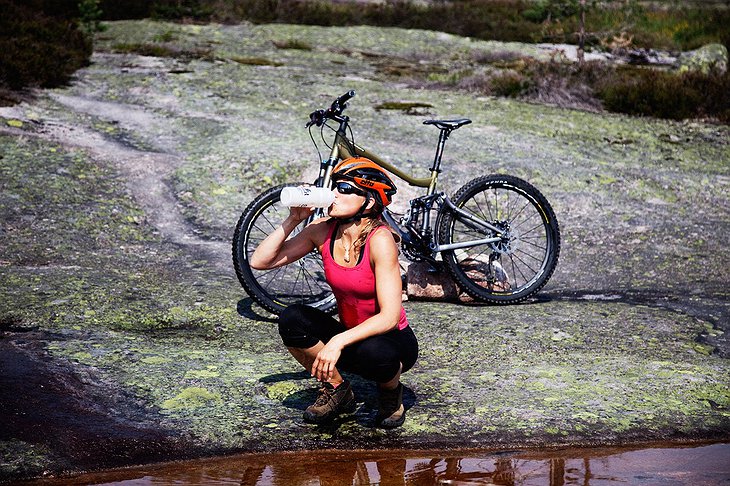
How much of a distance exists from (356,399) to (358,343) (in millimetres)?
912

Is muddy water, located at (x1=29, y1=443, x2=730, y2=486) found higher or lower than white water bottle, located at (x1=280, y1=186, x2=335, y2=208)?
lower

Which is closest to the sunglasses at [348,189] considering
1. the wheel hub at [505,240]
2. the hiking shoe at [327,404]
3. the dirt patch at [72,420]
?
the hiking shoe at [327,404]

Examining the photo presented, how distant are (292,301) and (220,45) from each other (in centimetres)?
1508

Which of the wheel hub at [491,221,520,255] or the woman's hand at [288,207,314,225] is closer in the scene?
the woman's hand at [288,207,314,225]

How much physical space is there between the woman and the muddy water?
0.43 meters

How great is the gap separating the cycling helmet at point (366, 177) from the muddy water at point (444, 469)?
1.49m

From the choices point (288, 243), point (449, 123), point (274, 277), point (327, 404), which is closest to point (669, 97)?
point (449, 123)

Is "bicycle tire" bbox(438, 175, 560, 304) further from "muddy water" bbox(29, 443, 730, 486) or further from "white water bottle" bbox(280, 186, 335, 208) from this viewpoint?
"muddy water" bbox(29, 443, 730, 486)

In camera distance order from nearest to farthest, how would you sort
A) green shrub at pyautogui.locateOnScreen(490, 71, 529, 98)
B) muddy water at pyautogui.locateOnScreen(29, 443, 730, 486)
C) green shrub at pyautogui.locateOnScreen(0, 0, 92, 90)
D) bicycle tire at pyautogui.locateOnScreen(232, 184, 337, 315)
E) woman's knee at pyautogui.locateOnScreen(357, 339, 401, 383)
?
1. muddy water at pyautogui.locateOnScreen(29, 443, 730, 486)
2. woman's knee at pyautogui.locateOnScreen(357, 339, 401, 383)
3. bicycle tire at pyautogui.locateOnScreen(232, 184, 337, 315)
4. green shrub at pyautogui.locateOnScreen(0, 0, 92, 90)
5. green shrub at pyautogui.locateOnScreen(490, 71, 529, 98)

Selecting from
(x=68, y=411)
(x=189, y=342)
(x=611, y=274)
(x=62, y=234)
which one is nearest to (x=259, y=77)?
(x=62, y=234)

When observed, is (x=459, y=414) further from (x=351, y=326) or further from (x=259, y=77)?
(x=259, y=77)

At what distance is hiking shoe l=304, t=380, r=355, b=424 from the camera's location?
5285mm

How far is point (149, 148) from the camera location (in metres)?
12.3

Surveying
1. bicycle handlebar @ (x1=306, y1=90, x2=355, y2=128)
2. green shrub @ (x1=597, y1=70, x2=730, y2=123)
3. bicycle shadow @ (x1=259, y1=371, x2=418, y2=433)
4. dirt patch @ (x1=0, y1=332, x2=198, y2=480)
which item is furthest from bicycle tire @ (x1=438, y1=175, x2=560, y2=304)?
green shrub @ (x1=597, y1=70, x2=730, y2=123)
